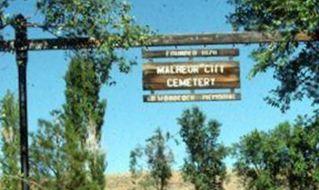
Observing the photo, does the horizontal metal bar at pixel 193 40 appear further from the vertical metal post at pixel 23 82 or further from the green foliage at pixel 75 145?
the green foliage at pixel 75 145

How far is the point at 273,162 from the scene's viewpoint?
78562mm

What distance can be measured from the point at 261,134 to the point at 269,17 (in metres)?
56.8

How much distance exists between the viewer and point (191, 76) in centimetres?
1961

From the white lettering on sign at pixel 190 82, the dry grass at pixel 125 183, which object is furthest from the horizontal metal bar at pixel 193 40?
the dry grass at pixel 125 183

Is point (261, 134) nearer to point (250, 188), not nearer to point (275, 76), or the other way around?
point (250, 188)

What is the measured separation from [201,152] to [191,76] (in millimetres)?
63196

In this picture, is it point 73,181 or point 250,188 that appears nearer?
point 73,181

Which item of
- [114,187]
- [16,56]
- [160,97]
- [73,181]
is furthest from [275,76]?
[114,187]

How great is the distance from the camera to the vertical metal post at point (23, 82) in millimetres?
18688

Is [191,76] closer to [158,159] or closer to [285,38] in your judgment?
[285,38]

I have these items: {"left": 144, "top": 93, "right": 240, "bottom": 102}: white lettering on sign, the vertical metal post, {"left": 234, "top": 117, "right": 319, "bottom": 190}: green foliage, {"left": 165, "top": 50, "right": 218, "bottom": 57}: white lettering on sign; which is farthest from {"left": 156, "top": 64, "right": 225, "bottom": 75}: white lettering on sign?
{"left": 234, "top": 117, "right": 319, "bottom": 190}: green foliage

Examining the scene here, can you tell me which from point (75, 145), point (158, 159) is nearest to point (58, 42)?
point (75, 145)

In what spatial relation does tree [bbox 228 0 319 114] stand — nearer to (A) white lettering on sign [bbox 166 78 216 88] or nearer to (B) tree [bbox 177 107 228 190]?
(A) white lettering on sign [bbox 166 78 216 88]

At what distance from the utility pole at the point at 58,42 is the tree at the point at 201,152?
202 feet
